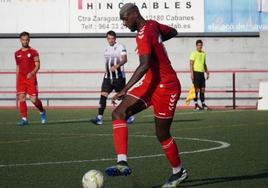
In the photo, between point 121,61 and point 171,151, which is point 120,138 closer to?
point 171,151

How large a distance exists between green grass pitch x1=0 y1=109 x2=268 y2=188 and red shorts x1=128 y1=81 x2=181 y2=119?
775 mm

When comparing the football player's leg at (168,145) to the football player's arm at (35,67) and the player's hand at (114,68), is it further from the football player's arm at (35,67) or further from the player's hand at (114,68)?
the football player's arm at (35,67)

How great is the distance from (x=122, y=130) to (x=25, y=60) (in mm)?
11462

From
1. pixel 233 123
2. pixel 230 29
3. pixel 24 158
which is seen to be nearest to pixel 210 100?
pixel 230 29

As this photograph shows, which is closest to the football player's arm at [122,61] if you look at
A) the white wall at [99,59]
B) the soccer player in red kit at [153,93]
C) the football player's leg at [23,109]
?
the football player's leg at [23,109]

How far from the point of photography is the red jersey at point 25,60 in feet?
66.5

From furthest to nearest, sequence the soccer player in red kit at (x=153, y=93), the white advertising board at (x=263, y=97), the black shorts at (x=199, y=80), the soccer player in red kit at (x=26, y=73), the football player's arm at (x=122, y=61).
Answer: the white advertising board at (x=263, y=97) < the black shorts at (x=199, y=80) < the soccer player in red kit at (x=26, y=73) < the football player's arm at (x=122, y=61) < the soccer player in red kit at (x=153, y=93)

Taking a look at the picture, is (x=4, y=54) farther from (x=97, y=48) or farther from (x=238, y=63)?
(x=238, y=63)

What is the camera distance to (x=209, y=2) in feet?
106

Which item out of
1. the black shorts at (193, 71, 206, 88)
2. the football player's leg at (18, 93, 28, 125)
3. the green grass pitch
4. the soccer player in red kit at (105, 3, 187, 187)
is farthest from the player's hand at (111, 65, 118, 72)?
the soccer player in red kit at (105, 3, 187, 187)

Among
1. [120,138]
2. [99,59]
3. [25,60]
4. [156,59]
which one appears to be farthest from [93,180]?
[99,59]

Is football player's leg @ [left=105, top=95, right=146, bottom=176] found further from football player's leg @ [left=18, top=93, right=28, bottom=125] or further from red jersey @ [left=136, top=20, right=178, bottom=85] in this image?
football player's leg @ [left=18, top=93, right=28, bottom=125]

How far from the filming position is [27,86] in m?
20.4

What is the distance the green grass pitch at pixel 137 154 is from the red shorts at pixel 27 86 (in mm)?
758
